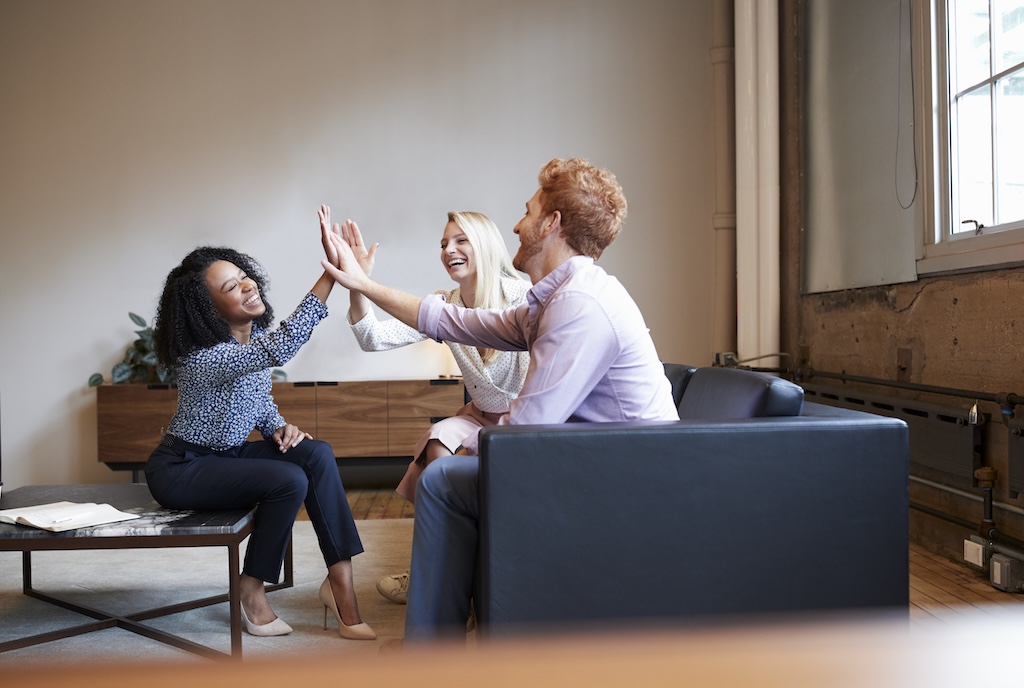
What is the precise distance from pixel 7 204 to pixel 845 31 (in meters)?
5.09

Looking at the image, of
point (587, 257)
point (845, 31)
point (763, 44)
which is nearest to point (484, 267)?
point (587, 257)

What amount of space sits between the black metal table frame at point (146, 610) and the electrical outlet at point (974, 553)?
98.7 inches

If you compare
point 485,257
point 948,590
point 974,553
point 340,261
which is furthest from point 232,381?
point 974,553

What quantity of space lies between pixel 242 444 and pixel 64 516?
0.60m

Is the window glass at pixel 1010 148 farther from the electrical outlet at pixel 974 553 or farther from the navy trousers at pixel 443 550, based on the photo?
the navy trousers at pixel 443 550

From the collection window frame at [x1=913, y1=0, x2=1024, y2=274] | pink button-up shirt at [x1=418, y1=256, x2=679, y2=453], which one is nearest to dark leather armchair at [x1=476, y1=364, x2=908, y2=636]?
pink button-up shirt at [x1=418, y1=256, x2=679, y2=453]

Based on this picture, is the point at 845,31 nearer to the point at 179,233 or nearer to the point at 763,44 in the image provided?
the point at 763,44

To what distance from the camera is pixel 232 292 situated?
9.24 feet

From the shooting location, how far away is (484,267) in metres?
3.07

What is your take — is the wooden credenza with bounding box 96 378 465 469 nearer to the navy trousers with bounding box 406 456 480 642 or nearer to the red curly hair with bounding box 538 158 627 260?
the red curly hair with bounding box 538 158 627 260

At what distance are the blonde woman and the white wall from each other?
8.99ft

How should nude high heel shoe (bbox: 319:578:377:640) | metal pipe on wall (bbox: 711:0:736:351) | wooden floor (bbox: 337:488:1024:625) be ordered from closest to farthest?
nude high heel shoe (bbox: 319:578:377:640), wooden floor (bbox: 337:488:1024:625), metal pipe on wall (bbox: 711:0:736:351)

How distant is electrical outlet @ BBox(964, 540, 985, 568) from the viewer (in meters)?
3.33

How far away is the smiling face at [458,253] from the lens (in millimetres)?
3037
